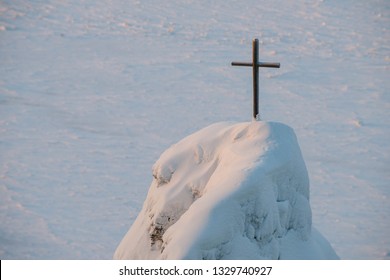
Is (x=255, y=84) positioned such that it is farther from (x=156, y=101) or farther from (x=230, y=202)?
(x=156, y=101)

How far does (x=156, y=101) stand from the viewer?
1916cm

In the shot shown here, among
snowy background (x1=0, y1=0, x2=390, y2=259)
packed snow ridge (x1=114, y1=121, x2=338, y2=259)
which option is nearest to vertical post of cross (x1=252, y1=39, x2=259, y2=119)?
packed snow ridge (x1=114, y1=121, x2=338, y2=259)

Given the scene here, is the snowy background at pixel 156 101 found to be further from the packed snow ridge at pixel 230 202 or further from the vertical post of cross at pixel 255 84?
the packed snow ridge at pixel 230 202

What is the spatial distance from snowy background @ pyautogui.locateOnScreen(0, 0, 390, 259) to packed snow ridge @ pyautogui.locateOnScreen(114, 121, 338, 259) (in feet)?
16.9

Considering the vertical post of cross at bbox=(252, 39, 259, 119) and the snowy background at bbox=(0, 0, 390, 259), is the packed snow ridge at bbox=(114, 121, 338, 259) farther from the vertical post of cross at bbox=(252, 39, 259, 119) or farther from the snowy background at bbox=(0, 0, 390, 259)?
the snowy background at bbox=(0, 0, 390, 259)

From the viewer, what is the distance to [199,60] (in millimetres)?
21391

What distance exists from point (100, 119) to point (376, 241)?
6.56 m

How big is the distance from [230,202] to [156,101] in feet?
39.8

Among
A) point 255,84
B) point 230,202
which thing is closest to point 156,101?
point 255,84

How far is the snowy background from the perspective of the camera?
14.2m

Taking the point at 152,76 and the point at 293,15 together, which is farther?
the point at 293,15

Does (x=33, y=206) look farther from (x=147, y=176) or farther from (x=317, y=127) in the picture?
(x=317, y=127)
